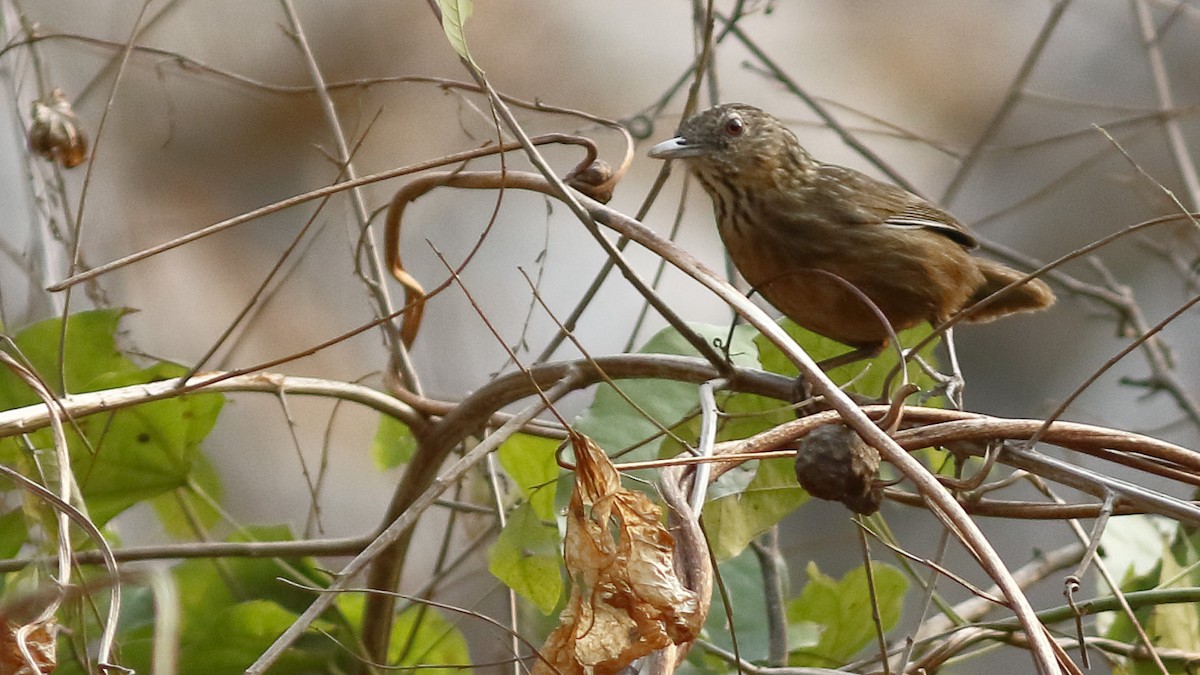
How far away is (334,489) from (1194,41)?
5107 mm

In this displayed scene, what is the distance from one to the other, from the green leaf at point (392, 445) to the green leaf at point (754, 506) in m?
0.83

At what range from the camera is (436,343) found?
4.75 meters

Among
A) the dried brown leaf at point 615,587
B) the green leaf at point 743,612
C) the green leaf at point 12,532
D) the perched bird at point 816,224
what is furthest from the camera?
the perched bird at point 816,224

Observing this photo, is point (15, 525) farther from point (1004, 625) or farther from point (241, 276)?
point (241, 276)

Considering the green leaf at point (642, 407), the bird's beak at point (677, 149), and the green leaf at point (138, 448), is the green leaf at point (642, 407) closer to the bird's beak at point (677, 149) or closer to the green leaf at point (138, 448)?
the green leaf at point (138, 448)

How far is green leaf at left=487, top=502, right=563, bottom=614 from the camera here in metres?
1.84

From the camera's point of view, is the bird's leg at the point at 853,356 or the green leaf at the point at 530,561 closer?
the green leaf at the point at 530,561

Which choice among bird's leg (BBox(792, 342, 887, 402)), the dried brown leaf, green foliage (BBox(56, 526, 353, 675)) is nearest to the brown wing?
bird's leg (BBox(792, 342, 887, 402))

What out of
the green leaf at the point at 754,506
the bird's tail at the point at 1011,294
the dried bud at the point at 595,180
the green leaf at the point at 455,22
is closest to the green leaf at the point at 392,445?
the green leaf at the point at 754,506

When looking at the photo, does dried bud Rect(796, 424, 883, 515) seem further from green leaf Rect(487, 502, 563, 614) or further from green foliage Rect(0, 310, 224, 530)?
green foliage Rect(0, 310, 224, 530)

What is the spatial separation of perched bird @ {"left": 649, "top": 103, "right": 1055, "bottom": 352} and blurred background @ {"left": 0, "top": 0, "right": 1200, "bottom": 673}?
54.9 inches

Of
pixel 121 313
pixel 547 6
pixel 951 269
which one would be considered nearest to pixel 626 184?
pixel 547 6

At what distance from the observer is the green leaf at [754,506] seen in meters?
1.79

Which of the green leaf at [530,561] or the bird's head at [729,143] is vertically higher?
the bird's head at [729,143]
